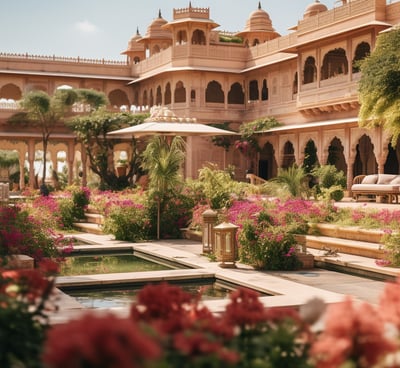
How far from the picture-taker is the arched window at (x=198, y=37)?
3298cm

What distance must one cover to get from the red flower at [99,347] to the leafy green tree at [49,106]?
28.9 metres

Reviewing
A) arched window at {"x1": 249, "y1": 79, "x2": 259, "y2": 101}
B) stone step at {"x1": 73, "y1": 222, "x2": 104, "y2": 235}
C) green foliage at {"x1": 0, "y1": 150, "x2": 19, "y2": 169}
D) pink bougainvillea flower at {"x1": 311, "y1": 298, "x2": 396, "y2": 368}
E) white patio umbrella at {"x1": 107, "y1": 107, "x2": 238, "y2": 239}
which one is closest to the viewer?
pink bougainvillea flower at {"x1": 311, "y1": 298, "x2": 396, "y2": 368}

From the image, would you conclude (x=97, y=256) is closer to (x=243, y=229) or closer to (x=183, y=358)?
(x=243, y=229)

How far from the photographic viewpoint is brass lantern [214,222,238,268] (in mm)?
9219

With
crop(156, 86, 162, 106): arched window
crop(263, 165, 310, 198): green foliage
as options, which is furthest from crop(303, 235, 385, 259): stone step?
crop(156, 86, 162, 106): arched window

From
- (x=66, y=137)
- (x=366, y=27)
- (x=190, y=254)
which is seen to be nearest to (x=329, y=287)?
(x=190, y=254)

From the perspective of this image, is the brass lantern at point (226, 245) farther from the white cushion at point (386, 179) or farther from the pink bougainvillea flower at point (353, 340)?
the white cushion at point (386, 179)

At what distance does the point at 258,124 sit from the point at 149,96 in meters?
8.36

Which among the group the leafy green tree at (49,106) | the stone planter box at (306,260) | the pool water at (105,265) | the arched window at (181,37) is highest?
the arched window at (181,37)

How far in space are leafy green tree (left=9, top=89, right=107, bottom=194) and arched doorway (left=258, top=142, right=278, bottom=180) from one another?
7.65 meters

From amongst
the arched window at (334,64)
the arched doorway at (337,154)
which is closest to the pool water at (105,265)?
the arched window at (334,64)

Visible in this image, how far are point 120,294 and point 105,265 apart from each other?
2.78 m

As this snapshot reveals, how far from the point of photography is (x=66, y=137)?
105 feet

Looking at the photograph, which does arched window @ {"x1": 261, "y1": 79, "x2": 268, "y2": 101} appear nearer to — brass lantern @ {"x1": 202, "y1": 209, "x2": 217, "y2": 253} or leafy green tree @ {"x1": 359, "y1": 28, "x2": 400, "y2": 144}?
leafy green tree @ {"x1": 359, "y1": 28, "x2": 400, "y2": 144}
